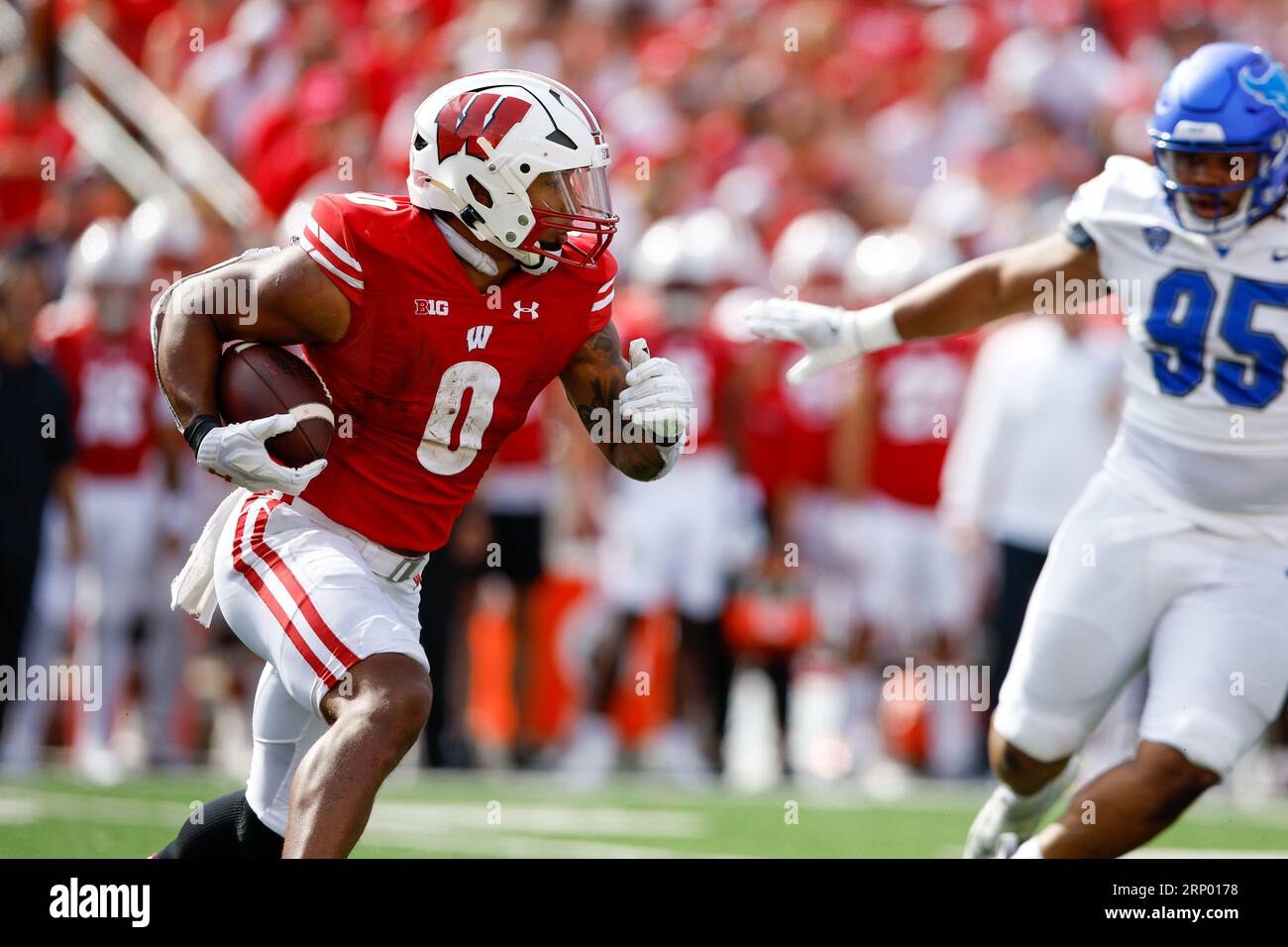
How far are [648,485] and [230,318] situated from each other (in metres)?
4.17

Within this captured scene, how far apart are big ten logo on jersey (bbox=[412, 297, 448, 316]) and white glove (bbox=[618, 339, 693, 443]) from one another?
1.37 ft

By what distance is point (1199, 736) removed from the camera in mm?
4098

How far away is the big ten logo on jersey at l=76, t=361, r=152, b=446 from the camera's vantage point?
7.85 meters

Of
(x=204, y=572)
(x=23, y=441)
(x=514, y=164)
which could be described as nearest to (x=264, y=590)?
(x=204, y=572)

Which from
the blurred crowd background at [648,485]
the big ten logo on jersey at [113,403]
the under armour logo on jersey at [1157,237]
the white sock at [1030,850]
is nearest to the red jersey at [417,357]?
the under armour logo on jersey at [1157,237]

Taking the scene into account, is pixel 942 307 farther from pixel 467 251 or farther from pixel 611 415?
pixel 467 251

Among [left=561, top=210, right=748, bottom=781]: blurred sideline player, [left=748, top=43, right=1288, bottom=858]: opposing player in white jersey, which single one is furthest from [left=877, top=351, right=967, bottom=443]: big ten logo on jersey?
[left=748, top=43, right=1288, bottom=858]: opposing player in white jersey

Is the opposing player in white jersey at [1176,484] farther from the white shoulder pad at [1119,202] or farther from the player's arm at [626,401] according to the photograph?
Result: the player's arm at [626,401]

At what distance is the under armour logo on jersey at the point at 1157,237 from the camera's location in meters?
4.26

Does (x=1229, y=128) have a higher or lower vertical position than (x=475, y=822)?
higher

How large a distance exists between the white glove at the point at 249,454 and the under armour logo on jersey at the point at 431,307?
376 millimetres

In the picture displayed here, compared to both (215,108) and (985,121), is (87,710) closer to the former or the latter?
(215,108)

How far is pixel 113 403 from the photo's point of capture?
25.8ft

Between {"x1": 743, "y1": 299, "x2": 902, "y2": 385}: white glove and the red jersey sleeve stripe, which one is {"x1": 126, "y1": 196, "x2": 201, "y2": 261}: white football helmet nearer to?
{"x1": 743, "y1": 299, "x2": 902, "y2": 385}: white glove
